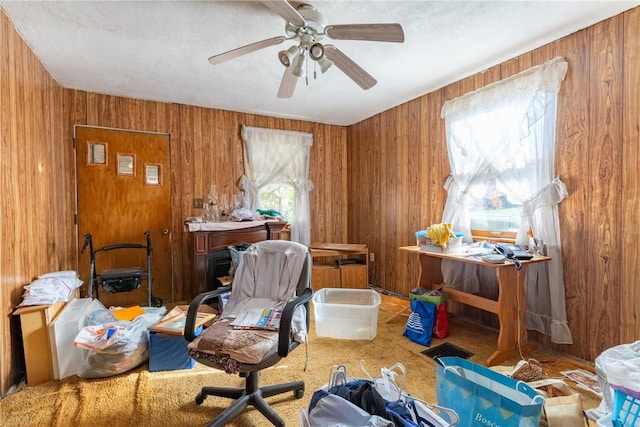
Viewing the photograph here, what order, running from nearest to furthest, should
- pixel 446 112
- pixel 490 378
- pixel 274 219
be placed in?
pixel 490 378
pixel 446 112
pixel 274 219

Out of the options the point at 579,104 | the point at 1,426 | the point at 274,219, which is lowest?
the point at 1,426

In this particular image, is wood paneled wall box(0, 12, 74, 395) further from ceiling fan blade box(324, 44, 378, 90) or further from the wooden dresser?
ceiling fan blade box(324, 44, 378, 90)

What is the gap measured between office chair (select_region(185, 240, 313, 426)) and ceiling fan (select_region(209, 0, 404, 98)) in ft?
4.00

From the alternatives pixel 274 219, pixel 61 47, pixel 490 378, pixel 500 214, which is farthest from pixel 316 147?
pixel 490 378

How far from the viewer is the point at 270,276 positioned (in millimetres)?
2158

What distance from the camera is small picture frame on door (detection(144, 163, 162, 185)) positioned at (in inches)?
144

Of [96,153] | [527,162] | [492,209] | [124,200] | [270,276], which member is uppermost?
[96,153]

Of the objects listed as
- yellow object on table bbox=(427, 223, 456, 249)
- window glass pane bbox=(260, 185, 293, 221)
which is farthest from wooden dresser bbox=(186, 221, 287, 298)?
yellow object on table bbox=(427, 223, 456, 249)

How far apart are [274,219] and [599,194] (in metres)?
3.10

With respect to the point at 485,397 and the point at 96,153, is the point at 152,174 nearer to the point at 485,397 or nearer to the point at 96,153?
the point at 96,153

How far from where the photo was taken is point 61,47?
7.95 feet

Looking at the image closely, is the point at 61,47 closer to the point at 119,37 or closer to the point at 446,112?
the point at 119,37

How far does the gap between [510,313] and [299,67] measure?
7.68 feet

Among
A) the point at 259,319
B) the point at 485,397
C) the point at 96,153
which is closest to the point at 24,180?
the point at 96,153
